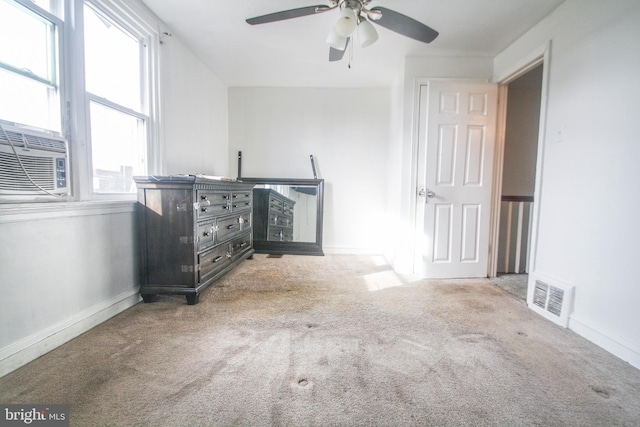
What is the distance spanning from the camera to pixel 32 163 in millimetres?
1466

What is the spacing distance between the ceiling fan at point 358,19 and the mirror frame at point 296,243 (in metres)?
2.16

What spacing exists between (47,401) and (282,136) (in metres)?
3.63

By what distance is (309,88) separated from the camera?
13.3 feet

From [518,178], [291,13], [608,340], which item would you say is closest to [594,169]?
[608,340]

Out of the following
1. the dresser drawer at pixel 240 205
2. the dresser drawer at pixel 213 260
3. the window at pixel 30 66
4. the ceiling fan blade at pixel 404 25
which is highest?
the ceiling fan blade at pixel 404 25

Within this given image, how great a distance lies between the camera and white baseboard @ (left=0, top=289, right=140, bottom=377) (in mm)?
1344

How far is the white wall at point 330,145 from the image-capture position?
159 inches

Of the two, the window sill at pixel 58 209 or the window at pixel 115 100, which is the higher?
the window at pixel 115 100

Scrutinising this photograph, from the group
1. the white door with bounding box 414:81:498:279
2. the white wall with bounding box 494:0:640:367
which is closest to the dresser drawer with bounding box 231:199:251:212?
the white door with bounding box 414:81:498:279

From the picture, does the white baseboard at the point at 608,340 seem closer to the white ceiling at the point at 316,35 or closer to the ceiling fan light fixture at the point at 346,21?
the white ceiling at the point at 316,35

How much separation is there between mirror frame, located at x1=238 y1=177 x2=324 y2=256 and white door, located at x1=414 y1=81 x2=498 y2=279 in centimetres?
151

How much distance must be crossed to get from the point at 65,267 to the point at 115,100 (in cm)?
133

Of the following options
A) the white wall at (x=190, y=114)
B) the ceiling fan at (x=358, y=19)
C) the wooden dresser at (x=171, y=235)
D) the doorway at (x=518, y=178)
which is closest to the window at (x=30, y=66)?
the wooden dresser at (x=171, y=235)

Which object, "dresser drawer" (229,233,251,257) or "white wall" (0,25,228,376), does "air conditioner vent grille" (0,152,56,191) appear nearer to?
"white wall" (0,25,228,376)
